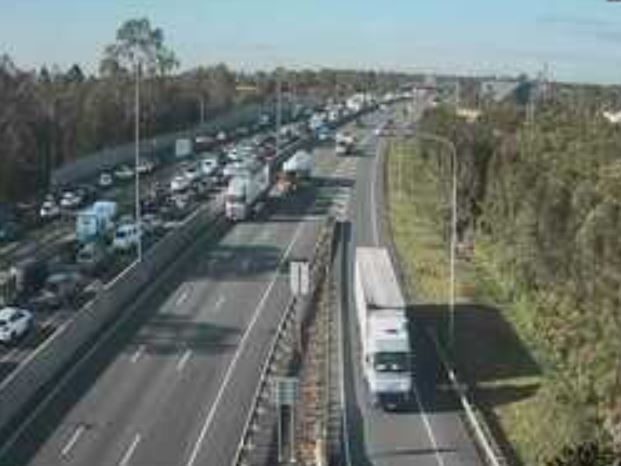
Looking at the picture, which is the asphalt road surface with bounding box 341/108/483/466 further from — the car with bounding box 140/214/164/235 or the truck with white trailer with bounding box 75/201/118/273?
the car with bounding box 140/214/164/235

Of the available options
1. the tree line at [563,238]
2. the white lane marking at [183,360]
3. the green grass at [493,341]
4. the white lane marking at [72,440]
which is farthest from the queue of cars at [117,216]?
the tree line at [563,238]

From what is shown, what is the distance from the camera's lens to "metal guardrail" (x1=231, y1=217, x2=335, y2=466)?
3337 cm

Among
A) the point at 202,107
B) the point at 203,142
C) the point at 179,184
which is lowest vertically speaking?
the point at 203,142

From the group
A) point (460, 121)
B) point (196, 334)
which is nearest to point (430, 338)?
point (196, 334)

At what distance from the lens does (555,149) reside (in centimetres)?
7644

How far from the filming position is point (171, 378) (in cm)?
4284

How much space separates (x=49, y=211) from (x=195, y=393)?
146 feet

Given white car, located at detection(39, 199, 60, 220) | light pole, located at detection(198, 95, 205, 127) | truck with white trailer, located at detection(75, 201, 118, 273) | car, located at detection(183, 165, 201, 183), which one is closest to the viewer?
truck with white trailer, located at detection(75, 201, 118, 273)

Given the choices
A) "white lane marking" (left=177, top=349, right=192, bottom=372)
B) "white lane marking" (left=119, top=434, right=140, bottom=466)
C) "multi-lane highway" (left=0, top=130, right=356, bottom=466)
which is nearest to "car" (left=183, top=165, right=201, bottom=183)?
"multi-lane highway" (left=0, top=130, right=356, bottom=466)

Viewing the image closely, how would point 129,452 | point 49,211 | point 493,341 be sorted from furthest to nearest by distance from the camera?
point 49,211
point 493,341
point 129,452

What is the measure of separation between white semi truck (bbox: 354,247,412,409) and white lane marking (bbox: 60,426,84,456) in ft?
27.1

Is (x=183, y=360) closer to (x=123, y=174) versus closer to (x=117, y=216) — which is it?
(x=117, y=216)

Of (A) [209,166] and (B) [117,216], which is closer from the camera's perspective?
(B) [117,216]

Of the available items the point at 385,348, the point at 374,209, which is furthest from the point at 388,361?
the point at 374,209
